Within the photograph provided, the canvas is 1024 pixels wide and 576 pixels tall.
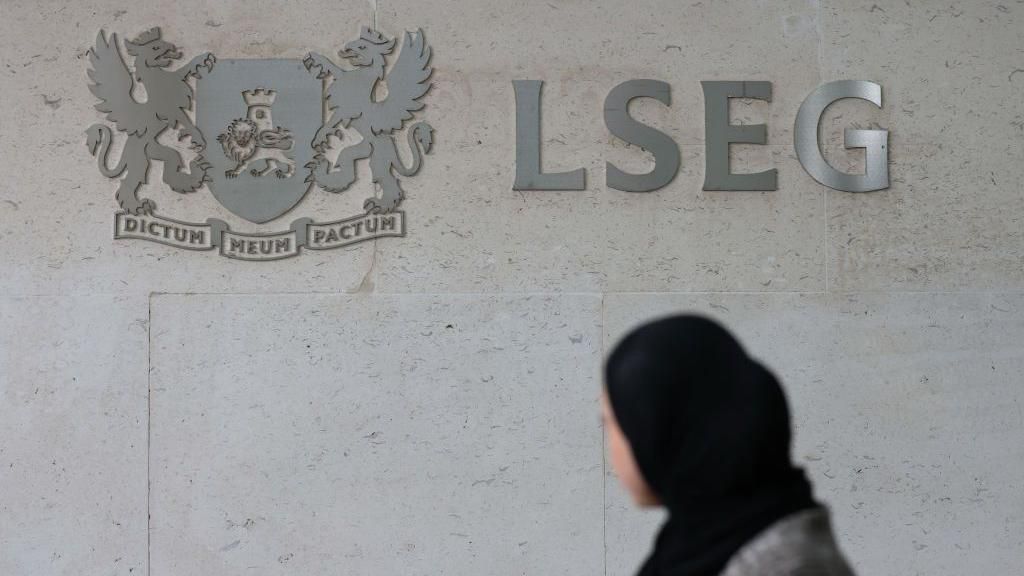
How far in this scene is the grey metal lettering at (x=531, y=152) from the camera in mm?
4172

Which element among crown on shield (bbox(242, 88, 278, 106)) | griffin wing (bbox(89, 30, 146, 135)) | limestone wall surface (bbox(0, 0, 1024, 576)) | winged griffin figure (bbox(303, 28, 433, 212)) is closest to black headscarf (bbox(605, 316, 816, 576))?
limestone wall surface (bbox(0, 0, 1024, 576))

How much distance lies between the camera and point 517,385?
13.7 feet

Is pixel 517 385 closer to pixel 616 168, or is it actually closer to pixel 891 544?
pixel 616 168

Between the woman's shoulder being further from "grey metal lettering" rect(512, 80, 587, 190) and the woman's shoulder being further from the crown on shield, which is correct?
the crown on shield

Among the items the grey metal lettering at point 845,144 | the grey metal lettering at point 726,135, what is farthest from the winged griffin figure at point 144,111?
the grey metal lettering at point 845,144

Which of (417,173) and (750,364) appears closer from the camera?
(750,364)

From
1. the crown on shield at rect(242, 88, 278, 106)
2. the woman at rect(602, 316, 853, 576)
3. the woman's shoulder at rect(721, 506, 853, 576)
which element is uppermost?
the crown on shield at rect(242, 88, 278, 106)

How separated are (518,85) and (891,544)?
2.18 meters

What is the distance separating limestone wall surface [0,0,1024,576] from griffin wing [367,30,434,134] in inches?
2.5

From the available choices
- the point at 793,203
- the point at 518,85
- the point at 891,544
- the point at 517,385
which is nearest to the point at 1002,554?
the point at 891,544

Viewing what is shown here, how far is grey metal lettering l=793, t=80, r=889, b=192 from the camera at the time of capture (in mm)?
4188

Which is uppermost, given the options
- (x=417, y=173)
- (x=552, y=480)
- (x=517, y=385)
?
(x=417, y=173)

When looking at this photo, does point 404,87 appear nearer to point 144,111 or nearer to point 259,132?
point 259,132

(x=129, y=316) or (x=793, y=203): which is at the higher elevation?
(x=793, y=203)
